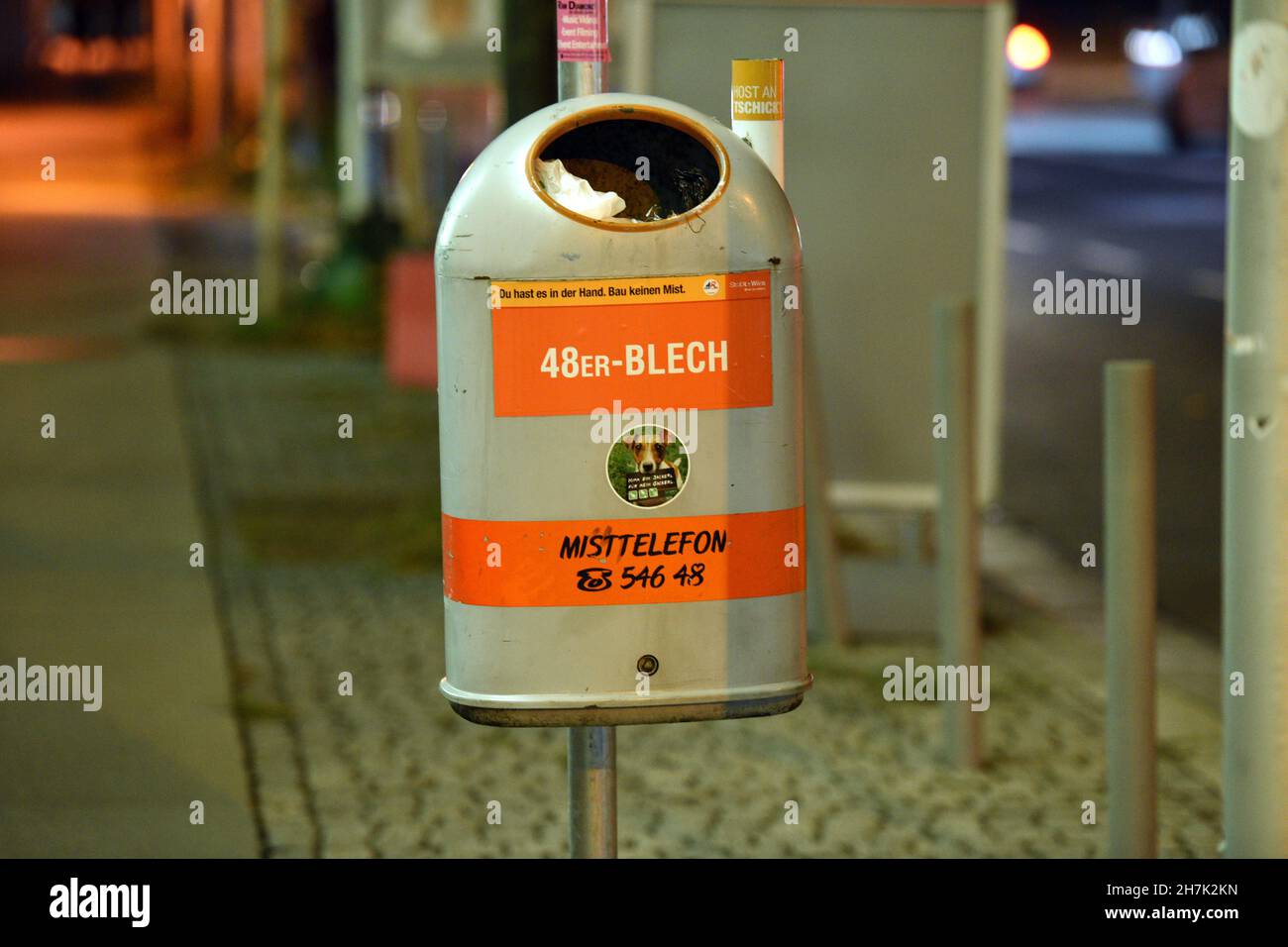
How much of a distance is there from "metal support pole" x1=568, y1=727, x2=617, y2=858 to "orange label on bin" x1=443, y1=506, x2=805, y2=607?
0.90 ft

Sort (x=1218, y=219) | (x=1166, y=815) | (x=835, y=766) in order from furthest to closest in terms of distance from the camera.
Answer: (x=1218, y=219) → (x=835, y=766) → (x=1166, y=815)

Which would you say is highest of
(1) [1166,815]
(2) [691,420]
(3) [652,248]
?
(3) [652,248]

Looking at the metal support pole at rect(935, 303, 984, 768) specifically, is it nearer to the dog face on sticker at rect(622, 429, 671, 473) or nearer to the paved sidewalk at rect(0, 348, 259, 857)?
the paved sidewalk at rect(0, 348, 259, 857)

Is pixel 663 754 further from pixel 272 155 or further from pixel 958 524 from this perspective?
pixel 272 155

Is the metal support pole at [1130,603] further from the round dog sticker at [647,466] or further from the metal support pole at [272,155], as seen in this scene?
the metal support pole at [272,155]

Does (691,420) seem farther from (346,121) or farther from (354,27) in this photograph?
(346,121)

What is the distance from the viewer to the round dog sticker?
350 centimetres

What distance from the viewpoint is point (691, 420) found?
3512 mm

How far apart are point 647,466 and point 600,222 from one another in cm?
40

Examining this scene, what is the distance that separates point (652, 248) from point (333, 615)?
4.31 meters

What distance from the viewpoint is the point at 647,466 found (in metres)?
3.52

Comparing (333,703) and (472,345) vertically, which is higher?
(472,345)

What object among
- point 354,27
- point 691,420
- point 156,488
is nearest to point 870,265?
point 156,488

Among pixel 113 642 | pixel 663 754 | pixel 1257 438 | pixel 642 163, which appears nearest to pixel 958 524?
pixel 663 754
